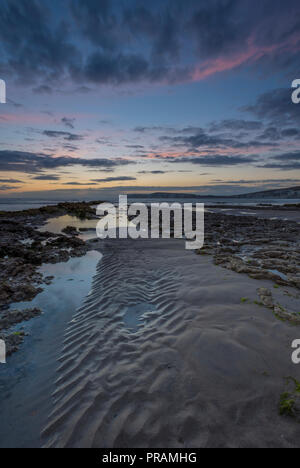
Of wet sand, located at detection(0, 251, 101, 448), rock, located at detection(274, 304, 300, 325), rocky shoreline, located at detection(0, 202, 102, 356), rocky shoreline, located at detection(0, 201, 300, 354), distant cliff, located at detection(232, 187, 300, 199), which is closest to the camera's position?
wet sand, located at detection(0, 251, 101, 448)

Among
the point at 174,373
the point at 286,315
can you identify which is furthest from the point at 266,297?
the point at 174,373

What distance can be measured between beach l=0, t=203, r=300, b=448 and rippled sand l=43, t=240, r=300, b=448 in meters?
0.01

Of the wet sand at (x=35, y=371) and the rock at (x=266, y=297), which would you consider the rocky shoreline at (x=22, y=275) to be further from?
the rock at (x=266, y=297)

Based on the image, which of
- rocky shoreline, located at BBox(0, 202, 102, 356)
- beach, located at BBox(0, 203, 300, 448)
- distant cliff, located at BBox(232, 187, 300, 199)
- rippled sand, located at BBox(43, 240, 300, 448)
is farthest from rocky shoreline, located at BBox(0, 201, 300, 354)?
distant cliff, located at BBox(232, 187, 300, 199)

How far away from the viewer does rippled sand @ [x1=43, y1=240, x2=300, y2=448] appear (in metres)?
2.27

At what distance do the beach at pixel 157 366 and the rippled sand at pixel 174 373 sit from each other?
1cm

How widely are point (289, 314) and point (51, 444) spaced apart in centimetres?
439

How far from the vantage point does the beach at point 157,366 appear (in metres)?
2.30

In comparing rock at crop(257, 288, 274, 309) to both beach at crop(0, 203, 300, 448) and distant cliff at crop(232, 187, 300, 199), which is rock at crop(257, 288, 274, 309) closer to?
beach at crop(0, 203, 300, 448)

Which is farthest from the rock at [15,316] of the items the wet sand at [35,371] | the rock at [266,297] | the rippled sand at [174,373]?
the rock at [266,297]

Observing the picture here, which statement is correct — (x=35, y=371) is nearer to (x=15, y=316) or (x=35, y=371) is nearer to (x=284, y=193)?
(x=15, y=316)

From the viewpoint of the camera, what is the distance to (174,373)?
10.1ft

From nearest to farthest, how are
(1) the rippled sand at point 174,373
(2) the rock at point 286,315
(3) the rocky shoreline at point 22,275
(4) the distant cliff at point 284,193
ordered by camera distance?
(1) the rippled sand at point 174,373, (2) the rock at point 286,315, (3) the rocky shoreline at point 22,275, (4) the distant cliff at point 284,193

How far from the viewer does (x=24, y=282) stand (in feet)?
22.1
